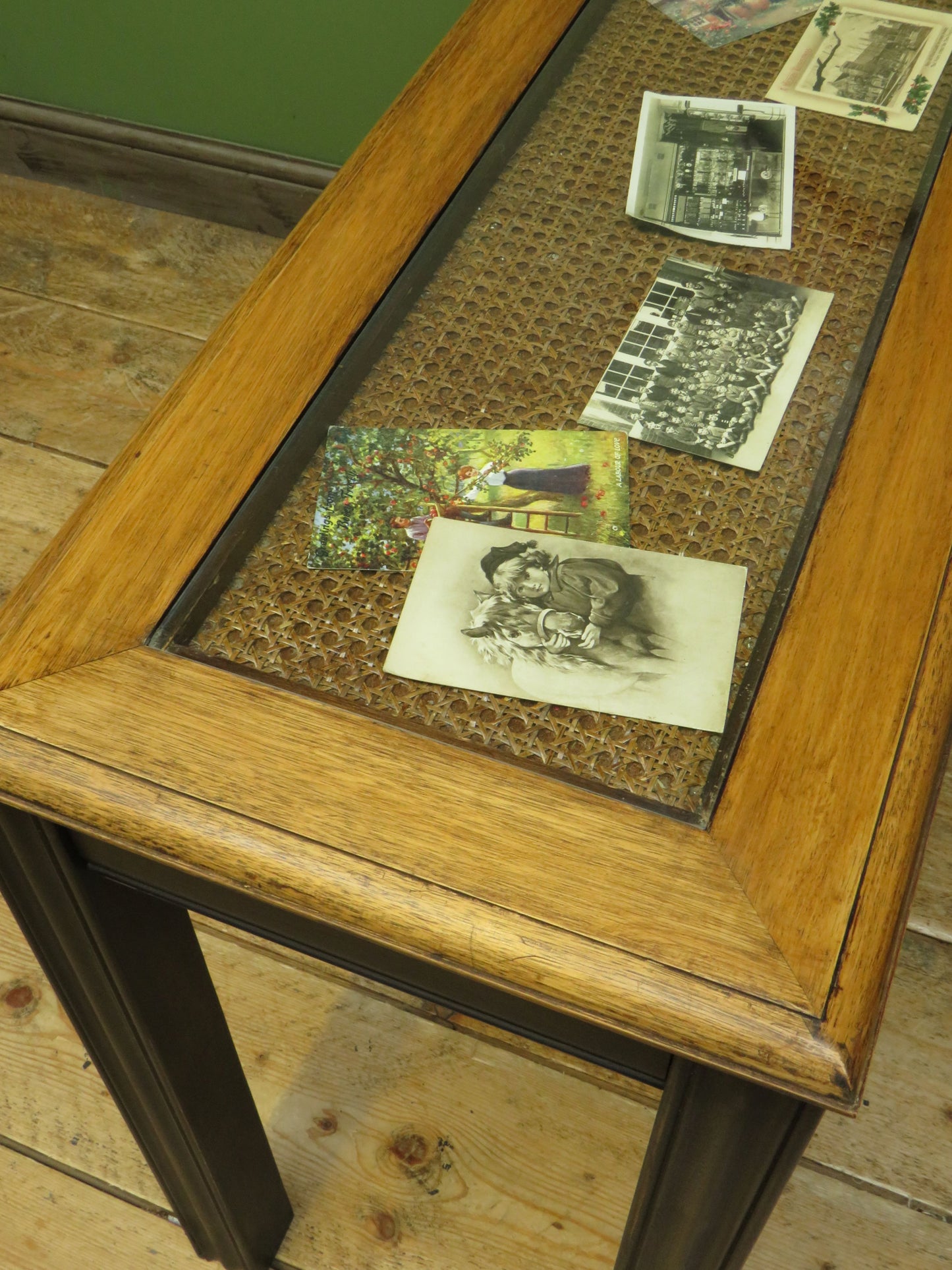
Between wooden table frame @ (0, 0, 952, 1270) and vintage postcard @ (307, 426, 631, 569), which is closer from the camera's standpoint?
wooden table frame @ (0, 0, 952, 1270)

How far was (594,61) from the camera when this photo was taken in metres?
1.07

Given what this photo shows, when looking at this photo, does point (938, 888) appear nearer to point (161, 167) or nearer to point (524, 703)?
point (524, 703)

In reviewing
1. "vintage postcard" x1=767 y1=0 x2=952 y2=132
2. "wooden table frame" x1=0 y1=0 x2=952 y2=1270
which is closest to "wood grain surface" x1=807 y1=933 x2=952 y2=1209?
"wooden table frame" x1=0 y1=0 x2=952 y2=1270

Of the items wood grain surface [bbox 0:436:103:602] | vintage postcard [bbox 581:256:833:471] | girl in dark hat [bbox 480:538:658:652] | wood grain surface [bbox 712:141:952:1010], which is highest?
vintage postcard [bbox 581:256:833:471]

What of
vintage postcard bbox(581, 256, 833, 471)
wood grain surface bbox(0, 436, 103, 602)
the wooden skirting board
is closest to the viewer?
vintage postcard bbox(581, 256, 833, 471)

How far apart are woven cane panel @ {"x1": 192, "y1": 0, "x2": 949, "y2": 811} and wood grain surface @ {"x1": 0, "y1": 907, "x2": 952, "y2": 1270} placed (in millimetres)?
711

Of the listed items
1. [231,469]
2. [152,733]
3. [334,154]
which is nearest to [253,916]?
[152,733]

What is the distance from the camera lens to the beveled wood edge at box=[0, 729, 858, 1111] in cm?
49

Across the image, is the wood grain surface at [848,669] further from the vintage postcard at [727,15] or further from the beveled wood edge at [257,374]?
the vintage postcard at [727,15]

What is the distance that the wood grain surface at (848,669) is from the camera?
536 mm

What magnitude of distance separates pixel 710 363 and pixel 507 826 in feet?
1.39

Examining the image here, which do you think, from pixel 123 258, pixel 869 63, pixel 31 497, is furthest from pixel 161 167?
pixel 869 63

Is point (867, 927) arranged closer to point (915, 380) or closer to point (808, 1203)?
point (915, 380)

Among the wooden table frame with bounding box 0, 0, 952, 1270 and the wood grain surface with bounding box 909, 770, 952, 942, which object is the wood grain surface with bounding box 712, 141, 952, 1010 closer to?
the wooden table frame with bounding box 0, 0, 952, 1270
